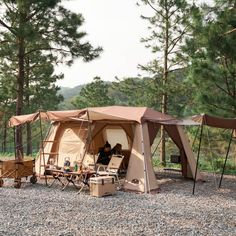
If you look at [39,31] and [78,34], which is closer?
[39,31]

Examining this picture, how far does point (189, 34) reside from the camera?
544 inches

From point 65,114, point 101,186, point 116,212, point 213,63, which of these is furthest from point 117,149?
point 116,212

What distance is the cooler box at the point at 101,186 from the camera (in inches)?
287

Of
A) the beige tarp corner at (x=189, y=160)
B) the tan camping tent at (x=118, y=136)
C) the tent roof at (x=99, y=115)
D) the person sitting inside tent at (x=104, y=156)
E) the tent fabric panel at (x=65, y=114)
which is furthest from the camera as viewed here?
the beige tarp corner at (x=189, y=160)

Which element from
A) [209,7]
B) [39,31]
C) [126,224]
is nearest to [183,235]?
[126,224]

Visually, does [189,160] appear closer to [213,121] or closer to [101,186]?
[213,121]

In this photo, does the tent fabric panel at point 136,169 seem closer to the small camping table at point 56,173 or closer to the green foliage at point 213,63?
the small camping table at point 56,173

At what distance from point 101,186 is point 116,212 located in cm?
137

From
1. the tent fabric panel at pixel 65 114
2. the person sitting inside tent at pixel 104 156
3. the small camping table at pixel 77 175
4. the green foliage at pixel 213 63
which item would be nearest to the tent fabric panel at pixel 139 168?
the small camping table at pixel 77 175

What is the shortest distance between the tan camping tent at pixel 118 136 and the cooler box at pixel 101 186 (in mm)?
796

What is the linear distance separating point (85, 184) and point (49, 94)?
52.4 feet

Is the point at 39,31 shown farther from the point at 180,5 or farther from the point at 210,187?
the point at 210,187

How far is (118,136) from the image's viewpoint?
37.0 feet

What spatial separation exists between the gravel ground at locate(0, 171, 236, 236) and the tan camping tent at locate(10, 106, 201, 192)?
2.64 ft
